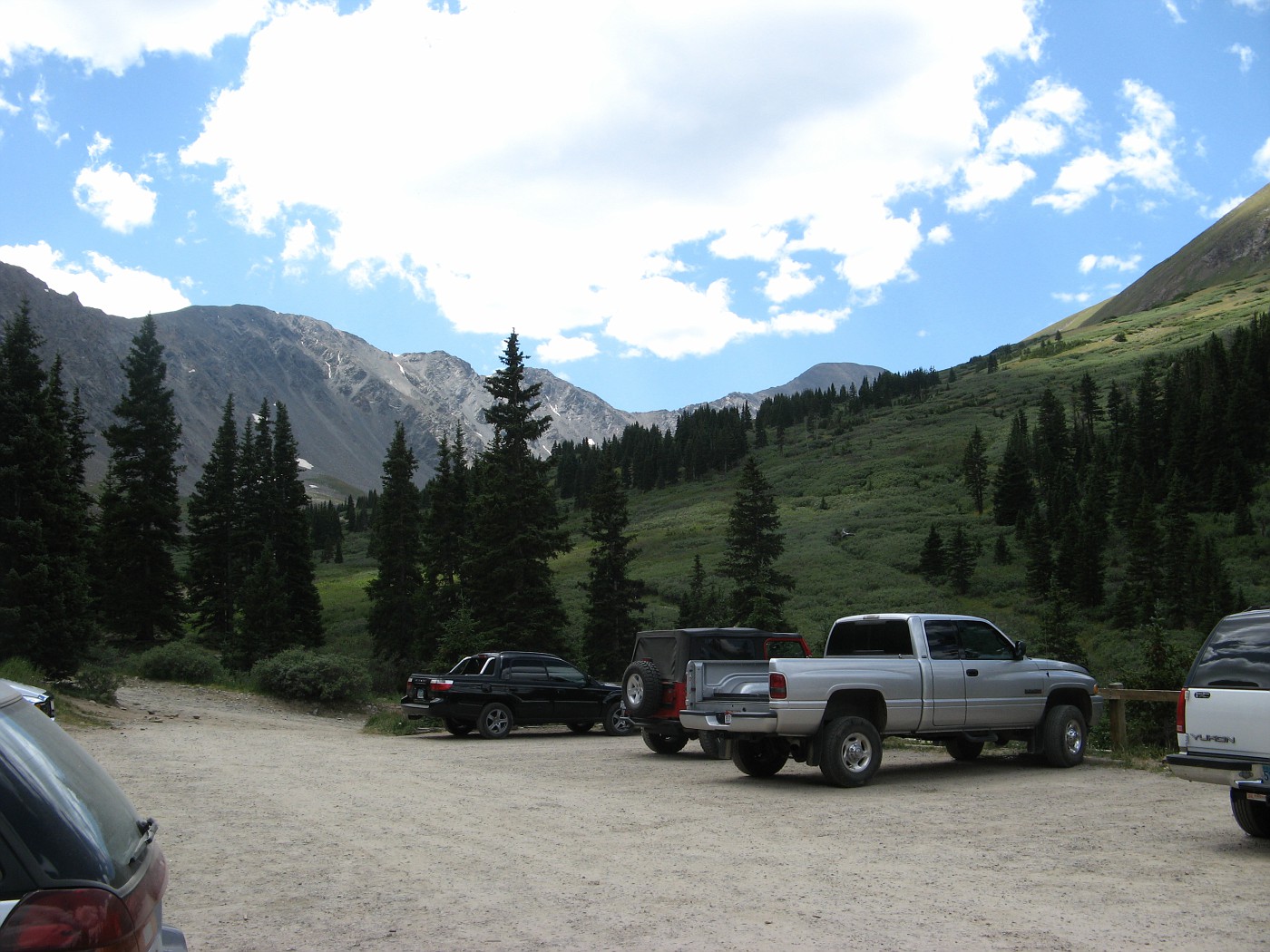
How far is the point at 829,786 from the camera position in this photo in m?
12.2

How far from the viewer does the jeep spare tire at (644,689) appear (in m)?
15.3

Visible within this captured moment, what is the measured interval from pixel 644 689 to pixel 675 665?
62 cm

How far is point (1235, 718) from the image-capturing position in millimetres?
7695

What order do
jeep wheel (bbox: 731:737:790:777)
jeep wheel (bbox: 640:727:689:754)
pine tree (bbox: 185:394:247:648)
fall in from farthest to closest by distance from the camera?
pine tree (bbox: 185:394:247:648) → jeep wheel (bbox: 640:727:689:754) → jeep wheel (bbox: 731:737:790:777)

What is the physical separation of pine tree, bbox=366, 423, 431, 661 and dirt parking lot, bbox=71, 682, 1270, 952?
38915 millimetres

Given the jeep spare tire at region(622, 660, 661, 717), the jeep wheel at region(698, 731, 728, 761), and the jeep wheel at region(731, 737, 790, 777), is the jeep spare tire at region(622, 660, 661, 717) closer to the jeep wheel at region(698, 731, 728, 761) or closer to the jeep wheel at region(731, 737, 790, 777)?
the jeep wheel at region(698, 731, 728, 761)

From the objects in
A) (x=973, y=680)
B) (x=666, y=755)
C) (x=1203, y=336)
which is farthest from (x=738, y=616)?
(x=1203, y=336)

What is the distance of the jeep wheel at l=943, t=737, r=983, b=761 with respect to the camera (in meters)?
14.5

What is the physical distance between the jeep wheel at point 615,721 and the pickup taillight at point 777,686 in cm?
975

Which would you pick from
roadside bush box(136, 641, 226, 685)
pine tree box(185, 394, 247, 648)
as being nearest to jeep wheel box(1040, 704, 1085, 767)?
roadside bush box(136, 641, 226, 685)

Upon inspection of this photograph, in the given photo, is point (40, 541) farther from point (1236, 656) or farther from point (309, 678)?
point (1236, 656)

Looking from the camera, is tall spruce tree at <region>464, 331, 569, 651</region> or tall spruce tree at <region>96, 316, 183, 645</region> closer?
tall spruce tree at <region>464, 331, 569, 651</region>

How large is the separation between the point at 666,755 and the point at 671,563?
220ft

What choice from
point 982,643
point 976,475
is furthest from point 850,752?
point 976,475
